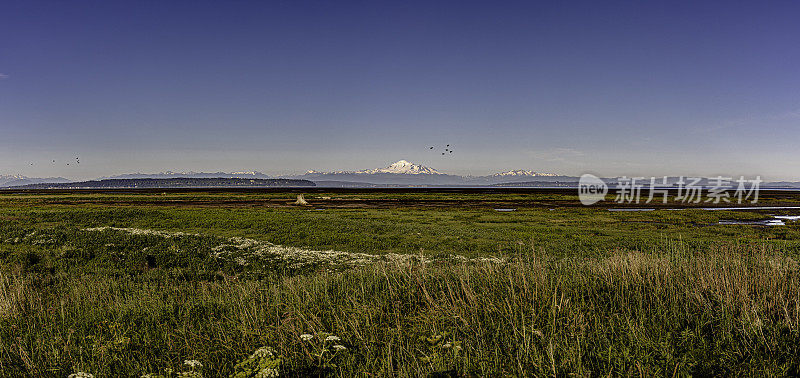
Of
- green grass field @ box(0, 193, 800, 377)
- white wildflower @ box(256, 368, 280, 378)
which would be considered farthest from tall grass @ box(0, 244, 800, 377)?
white wildflower @ box(256, 368, 280, 378)

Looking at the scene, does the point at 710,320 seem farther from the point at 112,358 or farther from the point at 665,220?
the point at 665,220

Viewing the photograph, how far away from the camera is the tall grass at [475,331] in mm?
4465

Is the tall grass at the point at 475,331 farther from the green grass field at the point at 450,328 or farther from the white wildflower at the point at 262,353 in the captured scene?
the white wildflower at the point at 262,353

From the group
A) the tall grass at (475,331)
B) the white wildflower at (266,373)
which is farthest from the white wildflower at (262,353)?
the tall grass at (475,331)

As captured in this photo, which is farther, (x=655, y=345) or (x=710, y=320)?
(x=710, y=320)

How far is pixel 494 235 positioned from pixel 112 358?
2572 centimetres

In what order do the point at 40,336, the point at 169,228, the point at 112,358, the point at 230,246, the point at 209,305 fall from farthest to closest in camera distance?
the point at 169,228 < the point at 230,246 < the point at 209,305 < the point at 40,336 < the point at 112,358

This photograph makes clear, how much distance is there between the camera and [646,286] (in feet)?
23.7

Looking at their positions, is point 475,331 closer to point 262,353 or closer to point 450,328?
point 450,328

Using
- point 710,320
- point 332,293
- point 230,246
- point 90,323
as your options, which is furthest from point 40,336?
point 230,246

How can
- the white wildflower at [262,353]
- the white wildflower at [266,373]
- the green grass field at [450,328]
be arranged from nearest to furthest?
the white wildflower at [266,373] → the white wildflower at [262,353] → the green grass field at [450,328]

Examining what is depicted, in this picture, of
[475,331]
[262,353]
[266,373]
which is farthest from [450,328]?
[266,373]

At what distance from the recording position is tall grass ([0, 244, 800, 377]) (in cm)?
446

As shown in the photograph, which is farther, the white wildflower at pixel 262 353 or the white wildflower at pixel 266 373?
the white wildflower at pixel 262 353
